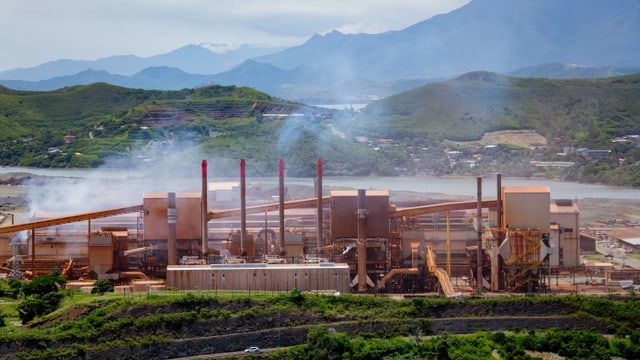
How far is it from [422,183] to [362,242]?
1412 inches

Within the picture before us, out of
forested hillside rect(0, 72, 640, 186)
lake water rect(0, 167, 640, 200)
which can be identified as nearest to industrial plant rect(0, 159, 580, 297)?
lake water rect(0, 167, 640, 200)

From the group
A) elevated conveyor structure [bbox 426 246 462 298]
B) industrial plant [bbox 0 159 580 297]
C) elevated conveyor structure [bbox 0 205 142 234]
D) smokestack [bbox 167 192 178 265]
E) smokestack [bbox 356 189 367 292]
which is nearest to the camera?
elevated conveyor structure [bbox 426 246 462 298]

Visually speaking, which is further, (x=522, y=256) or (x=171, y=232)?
(x=171, y=232)

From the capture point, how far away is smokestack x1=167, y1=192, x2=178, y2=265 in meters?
33.1

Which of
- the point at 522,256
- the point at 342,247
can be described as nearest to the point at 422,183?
the point at 342,247

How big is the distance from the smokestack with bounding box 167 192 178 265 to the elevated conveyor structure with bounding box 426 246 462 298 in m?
7.56

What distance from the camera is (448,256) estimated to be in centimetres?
3300

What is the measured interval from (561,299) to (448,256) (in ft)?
16.6

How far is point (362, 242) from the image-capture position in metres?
32.4

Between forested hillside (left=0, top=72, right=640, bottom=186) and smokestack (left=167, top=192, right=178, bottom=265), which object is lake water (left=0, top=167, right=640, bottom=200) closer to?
forested hillside (left=0, top=72, right=640, bottom=186)

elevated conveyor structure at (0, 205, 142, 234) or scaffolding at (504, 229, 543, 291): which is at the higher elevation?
elevated conveyor structure at (0, 205, 142, 234)

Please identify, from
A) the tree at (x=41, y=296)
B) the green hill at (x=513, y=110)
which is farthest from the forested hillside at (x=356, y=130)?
the tree at (x=41, y=296)

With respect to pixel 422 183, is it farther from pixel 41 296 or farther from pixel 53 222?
pixel 41 296

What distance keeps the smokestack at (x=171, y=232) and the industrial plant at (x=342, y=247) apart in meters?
0.03
